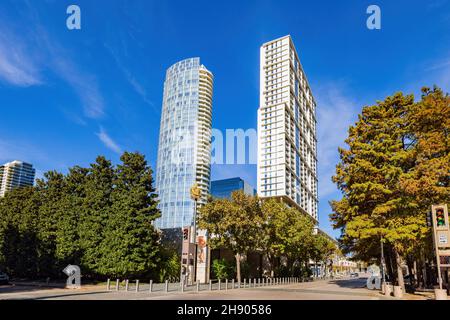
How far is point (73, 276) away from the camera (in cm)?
3278

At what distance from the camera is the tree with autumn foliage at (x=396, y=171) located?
26094mm

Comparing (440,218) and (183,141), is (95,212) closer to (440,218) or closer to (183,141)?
(440,218)

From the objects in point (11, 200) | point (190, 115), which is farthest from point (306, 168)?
point (11, 200)

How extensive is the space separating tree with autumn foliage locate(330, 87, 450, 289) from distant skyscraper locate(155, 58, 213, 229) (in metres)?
116

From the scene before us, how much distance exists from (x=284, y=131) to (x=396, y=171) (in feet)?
302

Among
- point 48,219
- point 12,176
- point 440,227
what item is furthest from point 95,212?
point 12,176

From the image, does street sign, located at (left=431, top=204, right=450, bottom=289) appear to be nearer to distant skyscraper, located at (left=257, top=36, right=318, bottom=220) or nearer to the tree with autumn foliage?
the tree with autumn foliage

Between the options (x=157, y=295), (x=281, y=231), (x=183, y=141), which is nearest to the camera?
(x=157, y=295)

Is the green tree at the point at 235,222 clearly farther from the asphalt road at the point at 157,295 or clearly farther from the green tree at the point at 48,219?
the green tree at the point at 48,219

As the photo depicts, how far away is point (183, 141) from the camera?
156m

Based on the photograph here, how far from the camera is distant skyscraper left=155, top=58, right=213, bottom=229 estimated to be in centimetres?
14812

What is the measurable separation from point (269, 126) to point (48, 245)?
93354 millimetres

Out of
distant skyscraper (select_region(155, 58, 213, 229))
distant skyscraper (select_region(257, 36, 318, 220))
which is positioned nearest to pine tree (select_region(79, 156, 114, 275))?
distant skyscraper (select_region(257, 36, 318, 220))

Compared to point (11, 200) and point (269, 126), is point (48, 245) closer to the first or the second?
point (11, 200)
